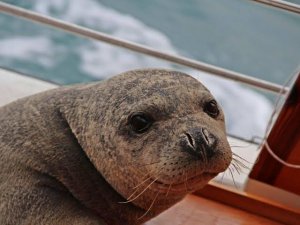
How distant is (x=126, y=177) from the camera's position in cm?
88

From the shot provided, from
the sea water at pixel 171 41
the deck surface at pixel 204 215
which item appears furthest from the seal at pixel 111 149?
the sea water at pixel 171 41

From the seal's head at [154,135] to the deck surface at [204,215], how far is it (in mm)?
404

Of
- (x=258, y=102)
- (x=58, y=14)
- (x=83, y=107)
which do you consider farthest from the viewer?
(x=58, y=14)

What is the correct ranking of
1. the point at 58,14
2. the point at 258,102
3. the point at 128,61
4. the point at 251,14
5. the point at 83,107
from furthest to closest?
the point at 251,14, the point at 58,14, the point at 128,61, the point at 258,102, the point at 83,107

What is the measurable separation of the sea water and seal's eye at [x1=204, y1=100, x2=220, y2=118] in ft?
5.00

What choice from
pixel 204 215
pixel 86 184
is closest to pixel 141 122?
pixel 86 184

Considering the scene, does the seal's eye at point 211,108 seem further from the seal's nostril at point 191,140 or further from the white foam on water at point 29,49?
the white foam on water at point 29,49

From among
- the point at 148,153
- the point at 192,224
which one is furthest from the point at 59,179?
the point at 192,224

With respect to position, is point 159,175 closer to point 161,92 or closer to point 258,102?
point 161,92

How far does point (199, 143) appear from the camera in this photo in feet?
2.64

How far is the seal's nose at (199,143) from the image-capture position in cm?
80

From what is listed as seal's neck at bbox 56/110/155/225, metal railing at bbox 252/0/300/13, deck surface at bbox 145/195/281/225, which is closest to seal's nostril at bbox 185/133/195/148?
seal's neck at bbox 56/110/155/225

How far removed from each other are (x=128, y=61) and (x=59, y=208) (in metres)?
2.08

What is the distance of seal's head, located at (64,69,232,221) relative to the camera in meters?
0.81
